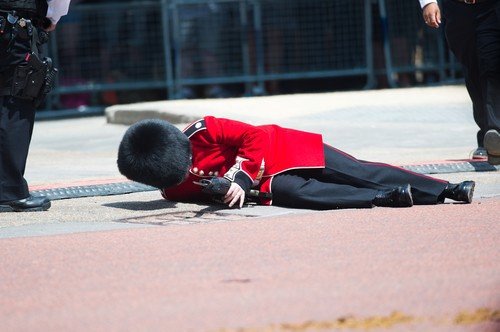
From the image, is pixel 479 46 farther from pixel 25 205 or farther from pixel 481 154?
pixel 25 205

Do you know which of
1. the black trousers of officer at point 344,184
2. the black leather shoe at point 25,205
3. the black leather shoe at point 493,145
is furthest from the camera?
the black leather shoe at point 493,145

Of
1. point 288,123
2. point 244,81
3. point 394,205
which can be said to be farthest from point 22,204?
point 244,81

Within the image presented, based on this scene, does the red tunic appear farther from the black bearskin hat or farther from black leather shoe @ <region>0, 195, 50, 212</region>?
black leather shoe @ <region>0, 195, 50, 212</region>

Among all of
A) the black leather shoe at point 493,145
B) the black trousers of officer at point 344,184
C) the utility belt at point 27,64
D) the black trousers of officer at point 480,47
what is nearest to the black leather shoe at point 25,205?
the utility belt at point 27,64

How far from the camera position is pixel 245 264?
515cm

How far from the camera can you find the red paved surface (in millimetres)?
4191

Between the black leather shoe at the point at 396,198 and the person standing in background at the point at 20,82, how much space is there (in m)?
2.00

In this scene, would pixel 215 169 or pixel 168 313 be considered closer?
pixel 168 313

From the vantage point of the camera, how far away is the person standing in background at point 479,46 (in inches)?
344

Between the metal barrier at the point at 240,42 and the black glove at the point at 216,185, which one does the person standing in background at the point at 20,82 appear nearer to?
the black glove at the point at 216,185

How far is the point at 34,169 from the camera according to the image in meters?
10.5

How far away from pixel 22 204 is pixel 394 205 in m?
2.18

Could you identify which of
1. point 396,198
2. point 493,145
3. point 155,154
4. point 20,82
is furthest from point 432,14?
point 20,82

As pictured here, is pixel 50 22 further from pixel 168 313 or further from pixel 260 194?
pixel 168 313
